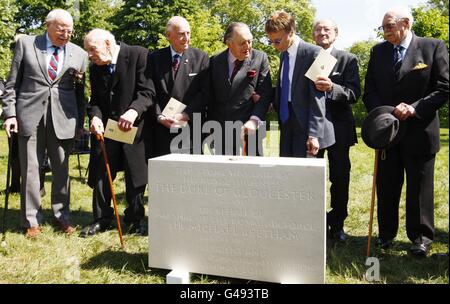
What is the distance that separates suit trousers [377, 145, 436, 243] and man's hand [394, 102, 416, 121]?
427mm

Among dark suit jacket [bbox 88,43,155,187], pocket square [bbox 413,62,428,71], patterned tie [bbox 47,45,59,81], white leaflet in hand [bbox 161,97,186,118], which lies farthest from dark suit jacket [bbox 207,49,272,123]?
patterned tie [bbox 47,45,59,81]

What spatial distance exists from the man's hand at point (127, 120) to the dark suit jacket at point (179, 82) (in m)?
0.36

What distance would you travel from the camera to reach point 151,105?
508cm

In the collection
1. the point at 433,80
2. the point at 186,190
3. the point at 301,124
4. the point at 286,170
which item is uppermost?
the point at 433,80

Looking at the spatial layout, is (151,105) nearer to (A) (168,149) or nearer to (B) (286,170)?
(A) (168,149)

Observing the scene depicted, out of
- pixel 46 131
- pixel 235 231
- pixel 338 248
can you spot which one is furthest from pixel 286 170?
pixel 46 131

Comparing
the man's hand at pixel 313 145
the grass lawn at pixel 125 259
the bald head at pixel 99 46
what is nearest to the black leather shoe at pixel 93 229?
the grass lawn at pixel 125 259

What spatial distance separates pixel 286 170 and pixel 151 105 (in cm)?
214

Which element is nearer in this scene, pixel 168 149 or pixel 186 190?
pixel 186 190

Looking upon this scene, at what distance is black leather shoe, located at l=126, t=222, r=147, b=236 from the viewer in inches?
206

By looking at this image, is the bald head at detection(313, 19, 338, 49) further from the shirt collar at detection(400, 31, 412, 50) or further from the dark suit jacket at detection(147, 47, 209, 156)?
the dark suit jacket at detection(147, 47, 209, 156)
